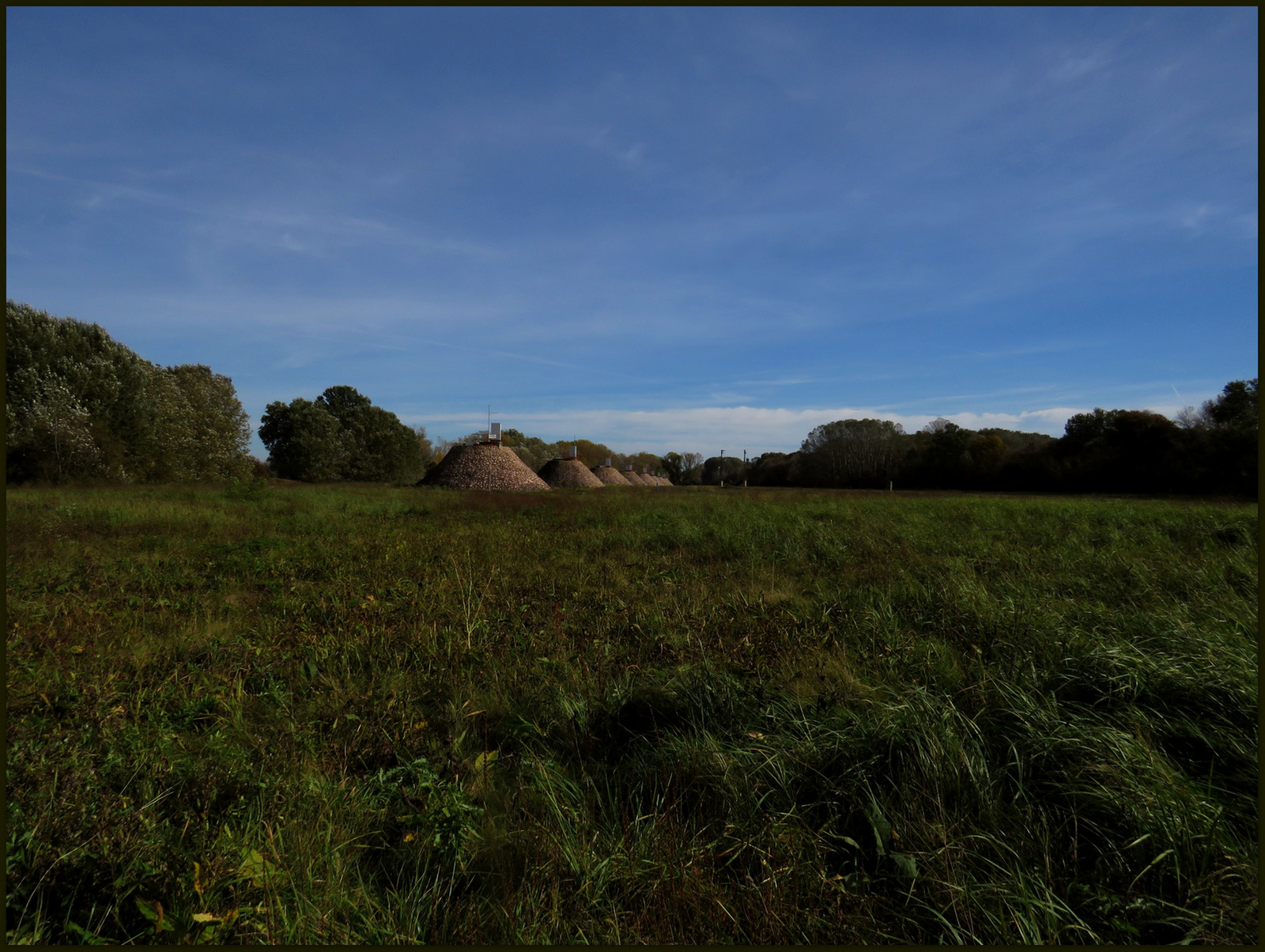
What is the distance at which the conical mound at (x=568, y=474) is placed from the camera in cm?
4528

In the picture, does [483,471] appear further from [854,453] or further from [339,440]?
[854,453]

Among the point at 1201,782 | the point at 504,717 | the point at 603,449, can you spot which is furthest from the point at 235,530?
the point at 603,449

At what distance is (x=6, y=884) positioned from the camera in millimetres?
2055

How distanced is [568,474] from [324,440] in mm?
21282

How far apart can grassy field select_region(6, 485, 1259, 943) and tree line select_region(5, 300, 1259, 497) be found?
11.7m

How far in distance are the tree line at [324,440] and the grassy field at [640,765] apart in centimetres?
1171

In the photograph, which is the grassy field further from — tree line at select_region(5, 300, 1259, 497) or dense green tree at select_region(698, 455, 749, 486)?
dense green tree at select_region(698, 455, 749, 486)

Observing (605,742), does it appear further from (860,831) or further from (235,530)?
(235,530)

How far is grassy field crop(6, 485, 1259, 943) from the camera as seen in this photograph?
2.02m

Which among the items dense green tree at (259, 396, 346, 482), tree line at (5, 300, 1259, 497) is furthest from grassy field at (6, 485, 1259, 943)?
dense green tree at (259, 396, 346, 482)

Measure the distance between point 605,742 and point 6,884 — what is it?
242 cm

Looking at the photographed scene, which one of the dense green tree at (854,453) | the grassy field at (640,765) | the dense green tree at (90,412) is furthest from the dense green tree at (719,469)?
the grassy field at (640,765)

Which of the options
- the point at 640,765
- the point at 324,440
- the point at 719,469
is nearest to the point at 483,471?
the point at 324,440

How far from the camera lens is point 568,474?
45.9 metres
